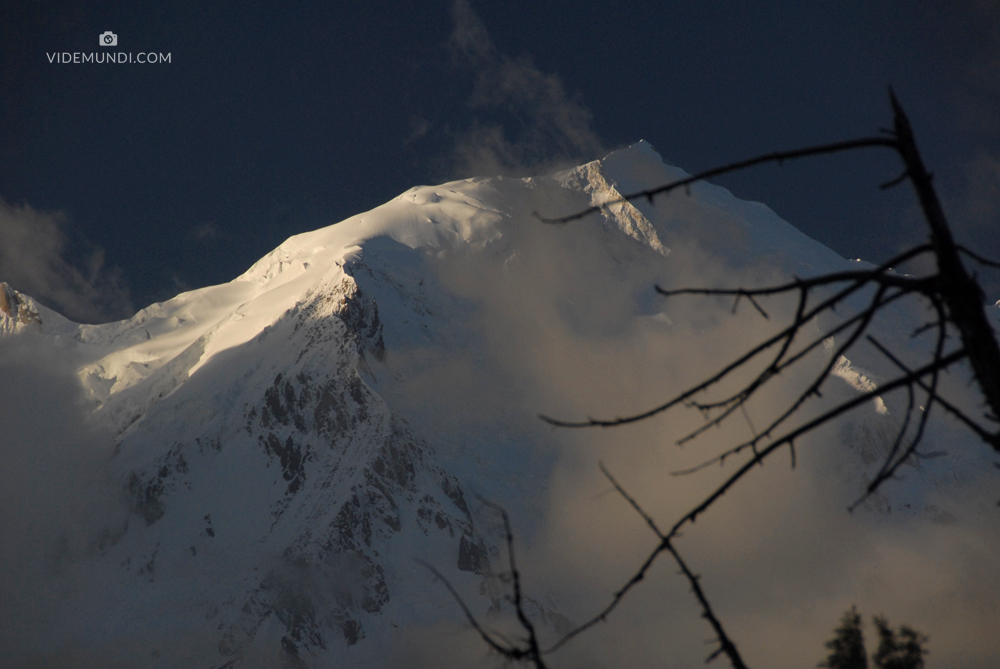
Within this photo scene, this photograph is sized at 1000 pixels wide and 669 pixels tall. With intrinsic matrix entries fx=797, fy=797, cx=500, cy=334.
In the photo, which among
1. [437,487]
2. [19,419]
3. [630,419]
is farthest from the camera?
[19,419]

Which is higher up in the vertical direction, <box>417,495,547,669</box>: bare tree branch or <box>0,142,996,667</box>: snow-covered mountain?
<box>0,142,996,667</box>: snow-covered mountain

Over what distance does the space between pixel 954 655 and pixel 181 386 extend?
6622 inches

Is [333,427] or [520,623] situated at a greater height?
[333,427]

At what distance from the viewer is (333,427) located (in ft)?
498

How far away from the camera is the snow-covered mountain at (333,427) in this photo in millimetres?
140875

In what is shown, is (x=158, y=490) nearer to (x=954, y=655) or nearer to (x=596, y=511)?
(x=596, y=511)

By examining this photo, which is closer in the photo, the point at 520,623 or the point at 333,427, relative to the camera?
the point at 520,623

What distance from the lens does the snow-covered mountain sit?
140875mm

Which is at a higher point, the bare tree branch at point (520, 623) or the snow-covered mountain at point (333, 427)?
the snow-covered mountain at point (333, 427)

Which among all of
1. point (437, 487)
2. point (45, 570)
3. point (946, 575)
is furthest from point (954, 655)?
point (45, 570)

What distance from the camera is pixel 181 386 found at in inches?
6161

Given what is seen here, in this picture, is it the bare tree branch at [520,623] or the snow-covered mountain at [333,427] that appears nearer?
the bare tree branch at [520,623]

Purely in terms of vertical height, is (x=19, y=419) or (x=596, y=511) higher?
(x=596, y=511)

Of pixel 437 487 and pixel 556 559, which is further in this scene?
pixel 556 559
